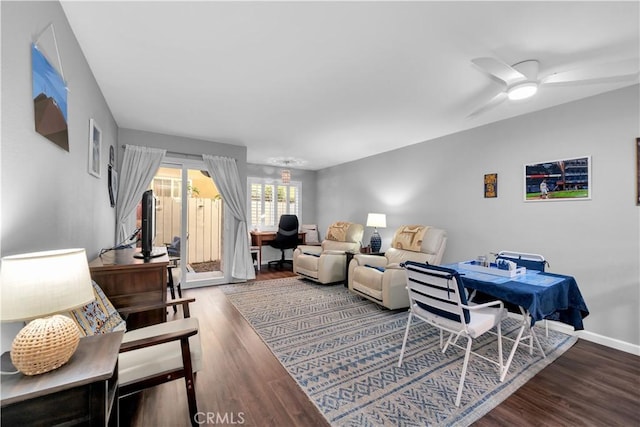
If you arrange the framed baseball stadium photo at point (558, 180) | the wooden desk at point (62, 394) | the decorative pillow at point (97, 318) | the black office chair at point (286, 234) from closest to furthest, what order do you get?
the wooden desk at point (62, 394) → the decorative pillow at point (97, 318) → the framed baseball stadium photo at point (558, 180) → the black office chair at point (286, 234)

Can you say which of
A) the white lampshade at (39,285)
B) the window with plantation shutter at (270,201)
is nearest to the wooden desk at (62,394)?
the white lampshade at (39,285)

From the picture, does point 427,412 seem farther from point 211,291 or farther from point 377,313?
point 211,291

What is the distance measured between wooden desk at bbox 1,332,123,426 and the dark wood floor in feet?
2.92

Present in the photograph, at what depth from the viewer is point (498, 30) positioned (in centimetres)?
174

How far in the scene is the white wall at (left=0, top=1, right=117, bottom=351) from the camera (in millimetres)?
1050

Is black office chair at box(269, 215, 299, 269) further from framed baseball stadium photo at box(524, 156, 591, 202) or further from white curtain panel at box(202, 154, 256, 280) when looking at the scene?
framed baseball stadium photo at box(524, 156, 591, 202)

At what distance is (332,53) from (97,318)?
2388mm

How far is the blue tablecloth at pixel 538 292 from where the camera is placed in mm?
1785

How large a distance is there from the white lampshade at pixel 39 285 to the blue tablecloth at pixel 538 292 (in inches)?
96.3

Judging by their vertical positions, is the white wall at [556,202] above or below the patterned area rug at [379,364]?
above

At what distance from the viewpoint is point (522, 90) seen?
7.05ft

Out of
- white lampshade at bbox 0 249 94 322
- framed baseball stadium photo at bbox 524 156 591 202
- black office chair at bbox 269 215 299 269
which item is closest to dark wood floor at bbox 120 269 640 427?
white lampshade at bbox 0 249 94 322

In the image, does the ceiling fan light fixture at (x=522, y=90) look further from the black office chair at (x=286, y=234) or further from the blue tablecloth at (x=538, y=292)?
the black office chair at (x=286, y=234)

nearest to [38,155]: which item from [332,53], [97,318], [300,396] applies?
[97,318]
